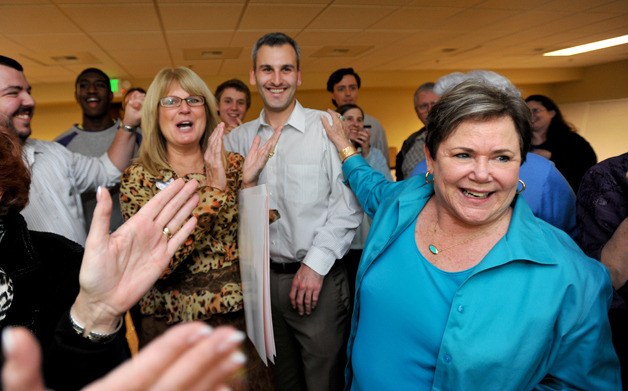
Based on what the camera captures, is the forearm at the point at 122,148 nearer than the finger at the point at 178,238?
No

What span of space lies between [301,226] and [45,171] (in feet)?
3.86

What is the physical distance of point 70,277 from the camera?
100 cm

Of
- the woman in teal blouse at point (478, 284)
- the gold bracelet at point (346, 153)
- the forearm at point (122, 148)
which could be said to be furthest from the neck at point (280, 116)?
the woman in teal blouse at point (478, 284)

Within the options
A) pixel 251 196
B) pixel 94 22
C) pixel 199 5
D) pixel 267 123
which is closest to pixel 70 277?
pixel 251 196

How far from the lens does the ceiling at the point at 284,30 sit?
3865 mm

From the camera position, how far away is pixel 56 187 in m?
1.79

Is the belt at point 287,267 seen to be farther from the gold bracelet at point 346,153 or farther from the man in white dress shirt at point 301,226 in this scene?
the gold bracelet at point 346,153

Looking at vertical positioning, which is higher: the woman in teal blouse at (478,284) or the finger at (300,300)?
the woman in teal blouse at (478,284)

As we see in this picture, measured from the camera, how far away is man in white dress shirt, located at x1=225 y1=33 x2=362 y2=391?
182cm

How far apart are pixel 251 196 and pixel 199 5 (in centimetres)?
309

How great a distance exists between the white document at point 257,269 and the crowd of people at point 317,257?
0.06 m

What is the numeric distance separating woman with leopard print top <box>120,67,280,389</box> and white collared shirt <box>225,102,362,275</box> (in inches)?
11.2

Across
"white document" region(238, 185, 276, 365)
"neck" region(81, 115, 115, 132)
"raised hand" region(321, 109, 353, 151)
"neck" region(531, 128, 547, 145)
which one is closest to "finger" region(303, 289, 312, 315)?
"white document" region(238, 185, 276, 365)

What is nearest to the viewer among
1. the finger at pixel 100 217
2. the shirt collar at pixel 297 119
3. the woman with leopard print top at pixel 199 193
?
the finger at pixel 100 217
